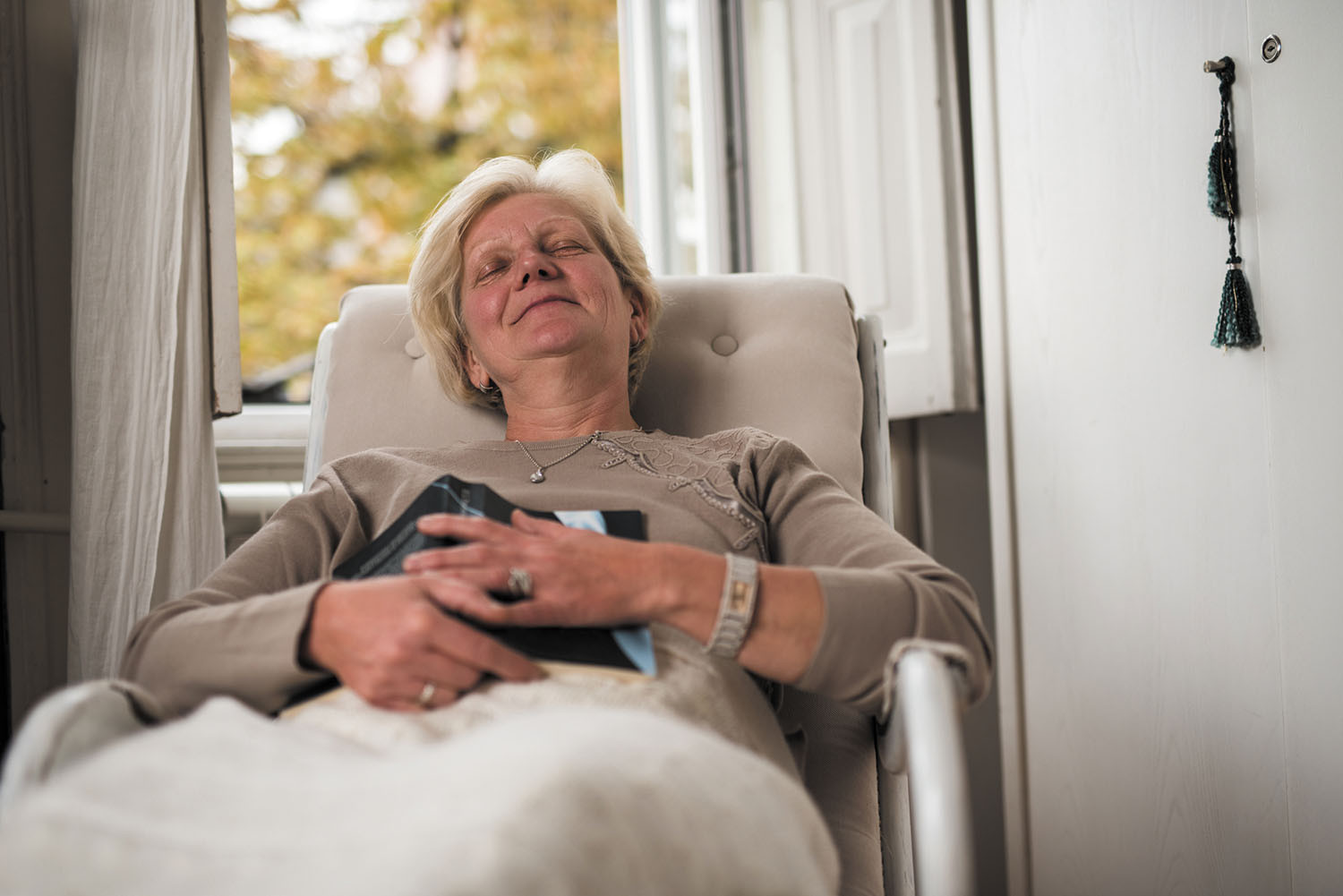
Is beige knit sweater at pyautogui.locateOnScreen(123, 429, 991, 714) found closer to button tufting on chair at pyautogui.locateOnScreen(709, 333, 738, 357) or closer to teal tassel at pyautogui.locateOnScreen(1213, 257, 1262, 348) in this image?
button tufting on chair at pyautogui.locateOnScreen(709, 333, 738, 357)

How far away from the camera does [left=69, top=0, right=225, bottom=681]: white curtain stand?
141cm

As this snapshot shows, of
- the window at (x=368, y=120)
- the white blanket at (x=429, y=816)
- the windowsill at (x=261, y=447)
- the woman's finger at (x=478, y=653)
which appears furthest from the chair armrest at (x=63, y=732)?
the window at (x=368, y=120)

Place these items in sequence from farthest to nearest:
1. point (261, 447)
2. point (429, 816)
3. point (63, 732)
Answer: point (261, 447), point (63, 732), point (429, 816)

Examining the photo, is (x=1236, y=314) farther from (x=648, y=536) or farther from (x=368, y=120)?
(x=368, y=120)

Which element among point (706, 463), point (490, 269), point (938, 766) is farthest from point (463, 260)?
point (938, 766)

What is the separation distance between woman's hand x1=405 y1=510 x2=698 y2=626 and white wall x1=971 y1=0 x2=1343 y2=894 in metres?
0.79

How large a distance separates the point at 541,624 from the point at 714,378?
0.65 m

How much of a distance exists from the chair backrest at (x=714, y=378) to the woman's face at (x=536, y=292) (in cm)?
13

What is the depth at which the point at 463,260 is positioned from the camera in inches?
54.7

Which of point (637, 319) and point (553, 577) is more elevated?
point (637, 319)

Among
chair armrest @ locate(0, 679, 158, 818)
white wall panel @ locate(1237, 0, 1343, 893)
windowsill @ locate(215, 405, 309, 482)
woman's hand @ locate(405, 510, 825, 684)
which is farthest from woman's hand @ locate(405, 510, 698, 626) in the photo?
windowsill @ locate(215, 405, 309, 482)

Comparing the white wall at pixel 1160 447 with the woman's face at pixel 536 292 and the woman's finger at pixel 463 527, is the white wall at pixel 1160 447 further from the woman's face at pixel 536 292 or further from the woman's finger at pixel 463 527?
the woman's finger at pixel 463 527

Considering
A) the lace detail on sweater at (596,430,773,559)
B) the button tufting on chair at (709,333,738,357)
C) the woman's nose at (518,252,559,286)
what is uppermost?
the woman's nose at (518,252,559,286)

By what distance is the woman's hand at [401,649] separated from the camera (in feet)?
2.71
